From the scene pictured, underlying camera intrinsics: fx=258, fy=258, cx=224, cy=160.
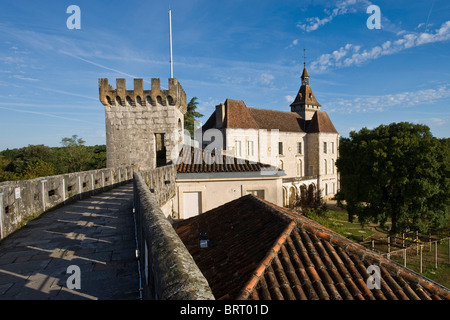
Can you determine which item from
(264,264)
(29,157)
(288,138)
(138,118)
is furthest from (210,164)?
(29,157)

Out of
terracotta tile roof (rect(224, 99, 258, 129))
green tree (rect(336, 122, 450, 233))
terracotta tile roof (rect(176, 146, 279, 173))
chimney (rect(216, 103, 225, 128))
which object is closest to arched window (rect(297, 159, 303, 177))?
terracotta tile roof (rect(224, 99, 258, 129))

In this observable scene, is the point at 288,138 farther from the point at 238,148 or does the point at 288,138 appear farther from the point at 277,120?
the point at 238,148

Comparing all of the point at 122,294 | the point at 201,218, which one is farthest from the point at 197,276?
the point at 201,218

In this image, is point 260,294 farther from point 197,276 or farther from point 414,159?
point 414,159

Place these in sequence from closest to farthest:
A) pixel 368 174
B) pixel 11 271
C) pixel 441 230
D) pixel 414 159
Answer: pixel 11 271, pixel 414 159, pixel 368 174, pixel 441 230

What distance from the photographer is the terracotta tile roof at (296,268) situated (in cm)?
501

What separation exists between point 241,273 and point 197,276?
13.3 feet

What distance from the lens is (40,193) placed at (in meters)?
7.76

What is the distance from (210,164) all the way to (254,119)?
26.1 meters

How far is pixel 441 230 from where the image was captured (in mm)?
25703

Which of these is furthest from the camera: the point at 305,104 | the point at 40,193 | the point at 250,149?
the point at 305,104

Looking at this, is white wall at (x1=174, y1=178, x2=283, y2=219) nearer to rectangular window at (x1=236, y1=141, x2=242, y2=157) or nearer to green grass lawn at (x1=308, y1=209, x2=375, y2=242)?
green grass lawn at (x1=308, y1=209, x2=375, y2=242)

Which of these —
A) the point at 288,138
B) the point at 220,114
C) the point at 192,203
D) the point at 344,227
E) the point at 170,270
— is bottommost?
the point at 344,227
